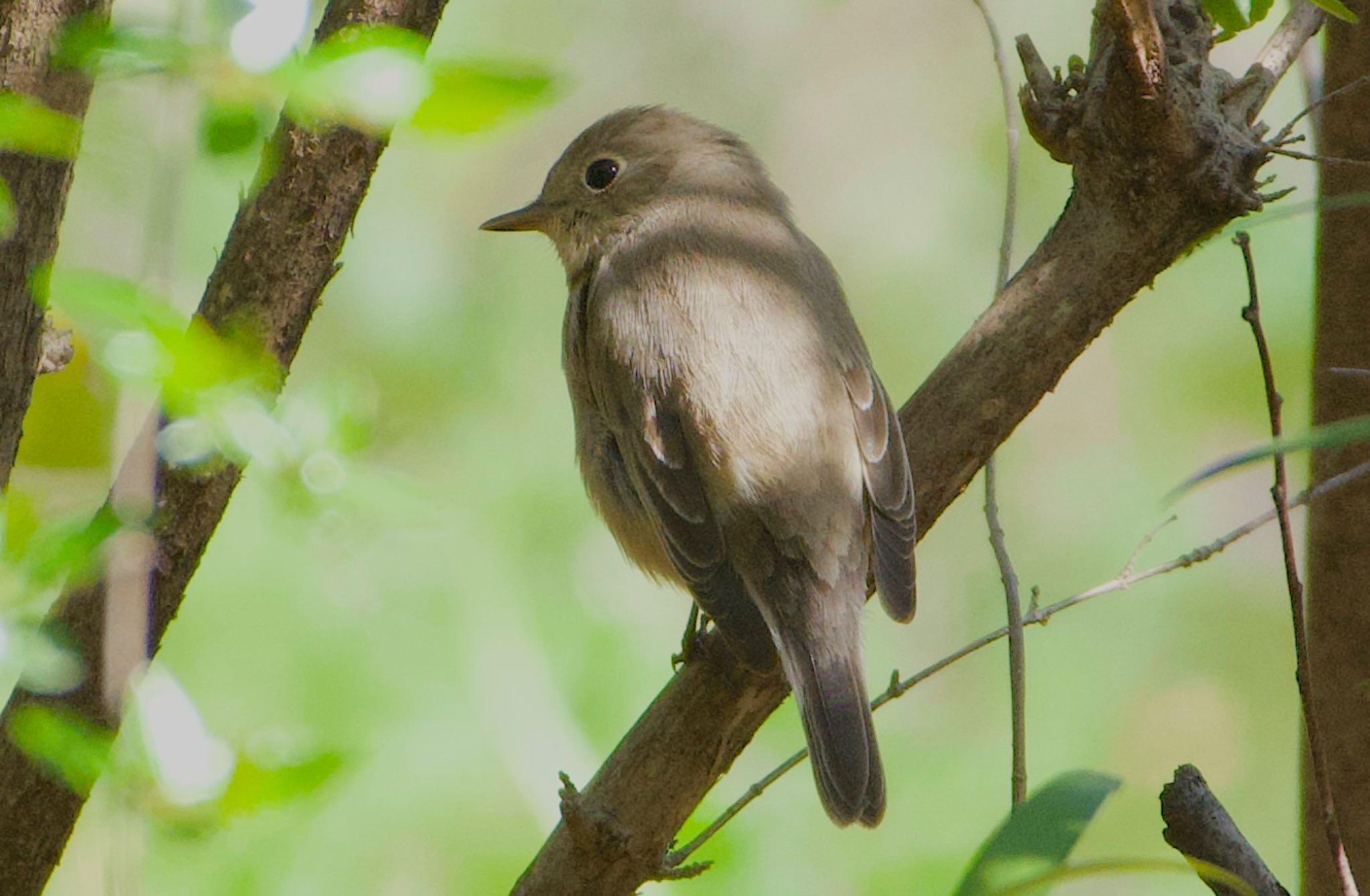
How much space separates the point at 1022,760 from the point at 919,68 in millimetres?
5204

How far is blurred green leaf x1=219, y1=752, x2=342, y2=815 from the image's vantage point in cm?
182

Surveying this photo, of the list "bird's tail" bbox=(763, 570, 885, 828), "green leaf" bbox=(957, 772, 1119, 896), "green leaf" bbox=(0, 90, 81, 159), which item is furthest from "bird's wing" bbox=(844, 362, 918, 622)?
"green leaf" bbox=(0, 90, 81, 159)

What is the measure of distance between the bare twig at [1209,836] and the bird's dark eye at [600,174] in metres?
2.89

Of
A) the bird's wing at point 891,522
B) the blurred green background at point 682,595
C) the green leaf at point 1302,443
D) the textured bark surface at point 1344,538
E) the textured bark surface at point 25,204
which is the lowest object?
the green leaf at point 1302,443

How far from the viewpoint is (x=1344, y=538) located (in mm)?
2672

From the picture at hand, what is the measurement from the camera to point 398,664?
→ 17.6ft

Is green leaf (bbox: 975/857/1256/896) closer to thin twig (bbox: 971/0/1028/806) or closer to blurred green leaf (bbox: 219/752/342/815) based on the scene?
thin twig (bbox: 971/0/1028/806)

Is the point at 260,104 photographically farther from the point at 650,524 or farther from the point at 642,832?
the point at 650,524

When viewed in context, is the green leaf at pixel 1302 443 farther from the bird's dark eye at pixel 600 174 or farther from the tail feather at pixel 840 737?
the bird's dark eye at pixel 600 174

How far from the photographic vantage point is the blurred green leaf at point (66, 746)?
1781 mm

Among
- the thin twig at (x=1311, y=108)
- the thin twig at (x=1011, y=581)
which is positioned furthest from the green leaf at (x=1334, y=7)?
the thin twig at (x=1011, y=581)

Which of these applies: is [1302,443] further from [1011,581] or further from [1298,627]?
[1011,581]

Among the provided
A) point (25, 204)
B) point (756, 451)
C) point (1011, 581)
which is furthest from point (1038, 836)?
point (756, 451)

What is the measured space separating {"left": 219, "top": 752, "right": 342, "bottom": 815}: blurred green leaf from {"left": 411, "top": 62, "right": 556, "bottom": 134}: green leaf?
32.6 inches
